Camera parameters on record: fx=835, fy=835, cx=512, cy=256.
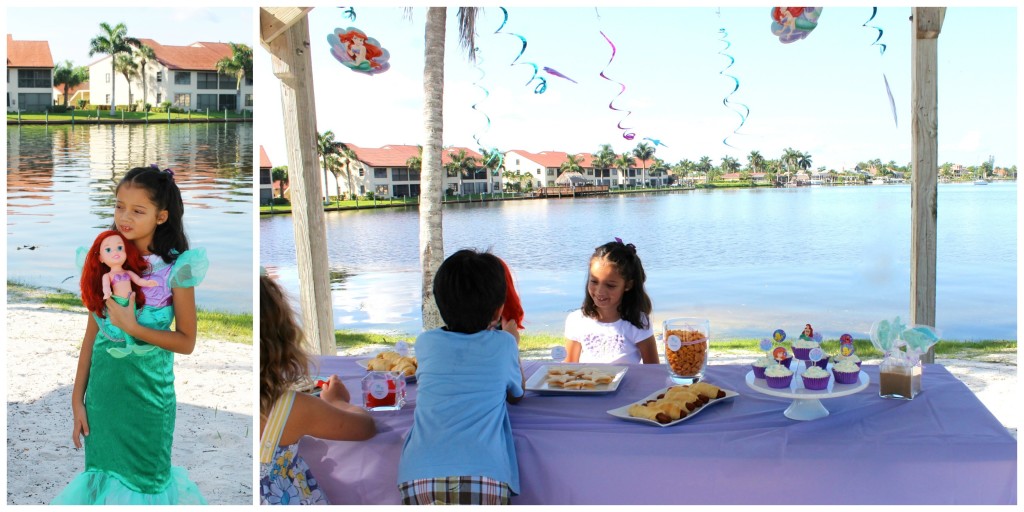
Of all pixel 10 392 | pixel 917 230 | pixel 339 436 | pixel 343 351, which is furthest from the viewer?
pixel 343 351

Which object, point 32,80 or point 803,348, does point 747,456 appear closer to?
point 803,348

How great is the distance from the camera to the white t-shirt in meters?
2.53

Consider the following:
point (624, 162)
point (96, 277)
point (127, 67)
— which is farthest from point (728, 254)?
point (96, 277)

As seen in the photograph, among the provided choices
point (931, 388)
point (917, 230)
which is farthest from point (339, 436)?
point (917, 230)

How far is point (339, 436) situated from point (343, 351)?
5356 mm

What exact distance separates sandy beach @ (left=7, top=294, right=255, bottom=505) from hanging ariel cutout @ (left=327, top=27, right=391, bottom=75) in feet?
5.94

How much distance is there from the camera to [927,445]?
148cm

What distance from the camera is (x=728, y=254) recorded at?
56.5ft

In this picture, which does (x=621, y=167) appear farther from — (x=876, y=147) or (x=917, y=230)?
(x=917, y=230)

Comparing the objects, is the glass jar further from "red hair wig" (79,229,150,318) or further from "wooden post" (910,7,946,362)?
"wooden post" (910,7,946,362)

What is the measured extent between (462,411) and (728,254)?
1631cm

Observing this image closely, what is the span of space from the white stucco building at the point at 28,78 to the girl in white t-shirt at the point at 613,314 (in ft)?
33.1

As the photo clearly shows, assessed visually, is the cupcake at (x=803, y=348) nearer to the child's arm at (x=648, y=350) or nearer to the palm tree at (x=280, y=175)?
the child's arm at (x=648, y=350)

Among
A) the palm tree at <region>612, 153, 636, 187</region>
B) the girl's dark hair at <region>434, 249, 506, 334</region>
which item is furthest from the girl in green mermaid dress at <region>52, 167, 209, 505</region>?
the palm tree at <region>612, 153, 636, 187</region>
